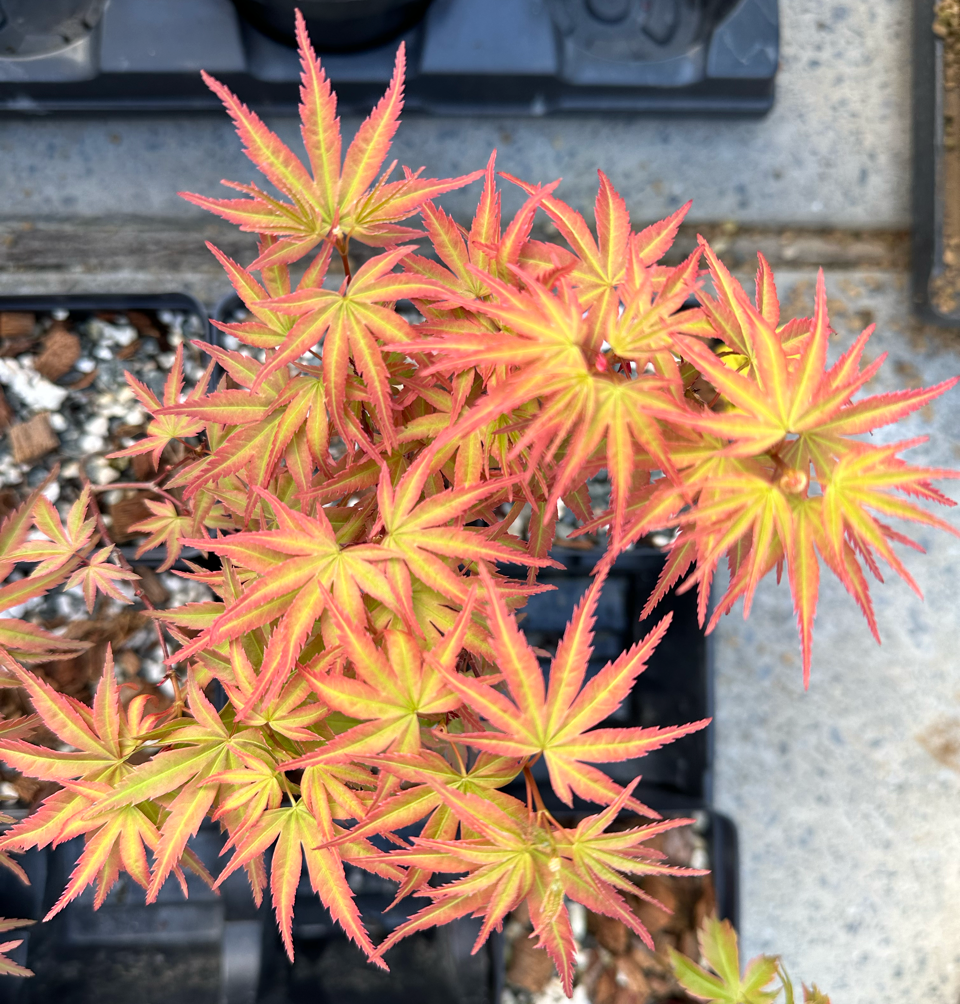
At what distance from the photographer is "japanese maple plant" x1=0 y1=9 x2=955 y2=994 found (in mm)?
436

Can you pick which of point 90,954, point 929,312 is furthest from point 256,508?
point 929,312

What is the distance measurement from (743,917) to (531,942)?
0.41 metres

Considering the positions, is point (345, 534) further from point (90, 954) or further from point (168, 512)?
point (90, 954)

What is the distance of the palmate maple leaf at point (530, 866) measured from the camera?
47cm

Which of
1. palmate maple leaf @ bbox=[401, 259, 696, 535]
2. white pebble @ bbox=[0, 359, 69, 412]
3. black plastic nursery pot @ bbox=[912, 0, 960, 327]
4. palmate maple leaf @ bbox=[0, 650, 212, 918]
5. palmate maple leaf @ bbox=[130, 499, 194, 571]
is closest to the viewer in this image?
palmate maple leaf @ bbox=[401, 259, 696, 535]

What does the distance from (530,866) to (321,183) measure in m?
0.46

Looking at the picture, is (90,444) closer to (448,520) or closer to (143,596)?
(143,596)

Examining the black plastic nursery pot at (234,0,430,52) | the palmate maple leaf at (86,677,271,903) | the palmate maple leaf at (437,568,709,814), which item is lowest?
the palmate maple leaf at (86,677,271,903)

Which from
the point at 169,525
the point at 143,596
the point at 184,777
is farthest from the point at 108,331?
the point at 184,777

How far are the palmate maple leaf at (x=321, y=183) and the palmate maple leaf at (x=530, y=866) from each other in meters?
0.37

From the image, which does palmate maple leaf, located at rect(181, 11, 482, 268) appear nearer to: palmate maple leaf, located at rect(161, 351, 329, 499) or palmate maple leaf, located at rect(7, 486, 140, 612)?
palmate maple leaf, located at rect(161, 351, 329, 499)

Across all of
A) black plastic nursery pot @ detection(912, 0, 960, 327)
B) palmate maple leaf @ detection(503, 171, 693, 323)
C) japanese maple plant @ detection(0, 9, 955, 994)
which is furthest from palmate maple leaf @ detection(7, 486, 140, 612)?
black plastic nursery pot @ detection(912, 0, 960, 327)

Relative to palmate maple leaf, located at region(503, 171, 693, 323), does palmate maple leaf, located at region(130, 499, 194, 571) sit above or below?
below

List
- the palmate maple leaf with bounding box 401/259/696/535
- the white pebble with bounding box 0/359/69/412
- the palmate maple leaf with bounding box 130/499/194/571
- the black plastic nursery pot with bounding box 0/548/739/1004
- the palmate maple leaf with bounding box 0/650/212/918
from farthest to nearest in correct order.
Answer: the white pebble with bounding box 0/359/69/412 < the black plastic nursery pot with bounding box 0/548/739/1004 < the palmate maple leaf with bounding box 130/499/194/571 < the palmate maple leaf with bounding box 0/650/212/918 < the palmate maple leaf with bounding box 401/259/696/535
